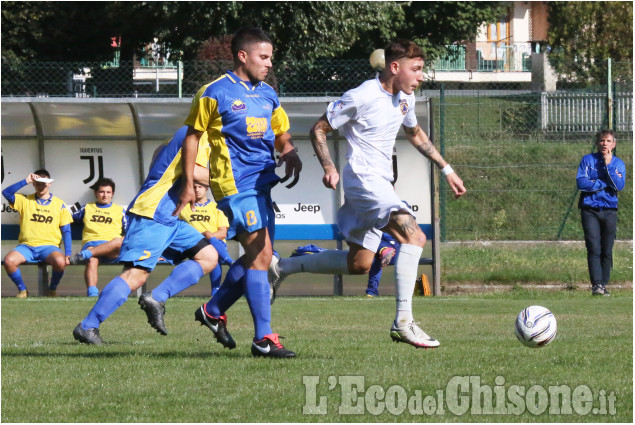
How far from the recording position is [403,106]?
7.27m

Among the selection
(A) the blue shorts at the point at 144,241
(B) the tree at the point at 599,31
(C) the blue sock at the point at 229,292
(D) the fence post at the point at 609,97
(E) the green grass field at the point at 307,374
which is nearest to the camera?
(E) the green grass field at the point at 307,374

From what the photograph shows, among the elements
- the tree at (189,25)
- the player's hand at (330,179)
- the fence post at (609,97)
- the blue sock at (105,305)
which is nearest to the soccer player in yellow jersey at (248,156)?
the player's hand at (330,179)

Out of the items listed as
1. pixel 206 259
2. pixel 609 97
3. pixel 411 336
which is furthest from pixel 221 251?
pixel 609 97

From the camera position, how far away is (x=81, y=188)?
16.2 metres

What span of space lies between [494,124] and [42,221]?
10.6 metres

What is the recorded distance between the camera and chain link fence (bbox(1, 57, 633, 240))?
19203 millimetres

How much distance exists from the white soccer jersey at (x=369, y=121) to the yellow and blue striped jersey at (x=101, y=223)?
28.7ft

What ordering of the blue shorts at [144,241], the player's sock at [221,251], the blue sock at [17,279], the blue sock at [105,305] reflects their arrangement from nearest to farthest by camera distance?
the blue sock at [105,305]
the blue shorts at [144,241]
the player's sock at [221,251]
the blue sock at [17,279]

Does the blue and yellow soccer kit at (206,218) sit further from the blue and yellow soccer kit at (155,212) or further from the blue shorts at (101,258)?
the blue and yellow soccer kit at (155,212)

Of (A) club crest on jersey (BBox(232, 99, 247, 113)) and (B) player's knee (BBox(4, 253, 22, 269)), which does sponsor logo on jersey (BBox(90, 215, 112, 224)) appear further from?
(A) club crest on jersey (BBox(232, 99, 247, 113))

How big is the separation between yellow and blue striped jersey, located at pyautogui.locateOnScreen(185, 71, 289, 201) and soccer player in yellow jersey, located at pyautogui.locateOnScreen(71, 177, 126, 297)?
28.2 feet

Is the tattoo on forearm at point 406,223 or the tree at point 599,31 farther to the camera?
the tree at point 599,31

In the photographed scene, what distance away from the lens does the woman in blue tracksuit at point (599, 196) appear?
14.8 metres

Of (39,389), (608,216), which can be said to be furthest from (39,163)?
(39,389)
